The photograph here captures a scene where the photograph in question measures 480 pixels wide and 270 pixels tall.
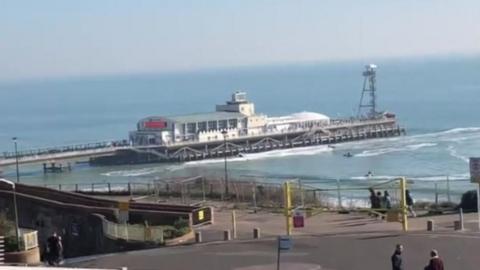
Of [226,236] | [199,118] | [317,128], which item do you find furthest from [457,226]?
[317,128]

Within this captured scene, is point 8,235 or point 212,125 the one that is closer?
point 8,235

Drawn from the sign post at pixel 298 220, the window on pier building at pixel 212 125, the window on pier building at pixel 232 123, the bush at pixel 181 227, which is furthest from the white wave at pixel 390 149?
the sign post at pixel 298 220

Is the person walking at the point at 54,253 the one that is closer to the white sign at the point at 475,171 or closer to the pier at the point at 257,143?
the white sign at the point at 475,171

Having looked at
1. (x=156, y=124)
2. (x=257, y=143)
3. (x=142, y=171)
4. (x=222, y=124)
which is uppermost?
(x=156, y=124)

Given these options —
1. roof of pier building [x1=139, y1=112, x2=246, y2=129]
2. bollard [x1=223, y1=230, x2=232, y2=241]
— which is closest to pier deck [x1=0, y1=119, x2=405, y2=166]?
roof of pier building [x1=139, y1=112, x2=246, y2=129]

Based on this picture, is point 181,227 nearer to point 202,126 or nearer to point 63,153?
point 63,153

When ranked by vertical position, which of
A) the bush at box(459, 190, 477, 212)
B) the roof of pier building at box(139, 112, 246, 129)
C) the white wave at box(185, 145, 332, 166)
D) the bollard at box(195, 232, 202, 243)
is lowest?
the white wave at box(185, 145, 332, 166)

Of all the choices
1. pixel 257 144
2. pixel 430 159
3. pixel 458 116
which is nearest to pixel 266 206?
pixel 430 159

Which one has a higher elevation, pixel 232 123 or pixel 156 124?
pixel 156 124

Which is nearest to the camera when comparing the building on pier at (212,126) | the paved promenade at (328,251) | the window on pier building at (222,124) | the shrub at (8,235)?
the paved promenade at (328,251)

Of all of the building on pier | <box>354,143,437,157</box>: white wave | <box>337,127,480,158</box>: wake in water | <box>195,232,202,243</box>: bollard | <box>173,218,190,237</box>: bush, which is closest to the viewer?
<box>195,232,202,243</box>: bollard

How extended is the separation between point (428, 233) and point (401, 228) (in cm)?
165

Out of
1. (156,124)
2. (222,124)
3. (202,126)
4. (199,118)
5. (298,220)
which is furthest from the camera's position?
(222,124)

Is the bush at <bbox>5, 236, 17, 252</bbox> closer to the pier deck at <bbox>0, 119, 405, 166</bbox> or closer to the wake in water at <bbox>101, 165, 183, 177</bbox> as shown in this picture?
the wake in water at <bbox>101, 165, 183, 177</bbox>
